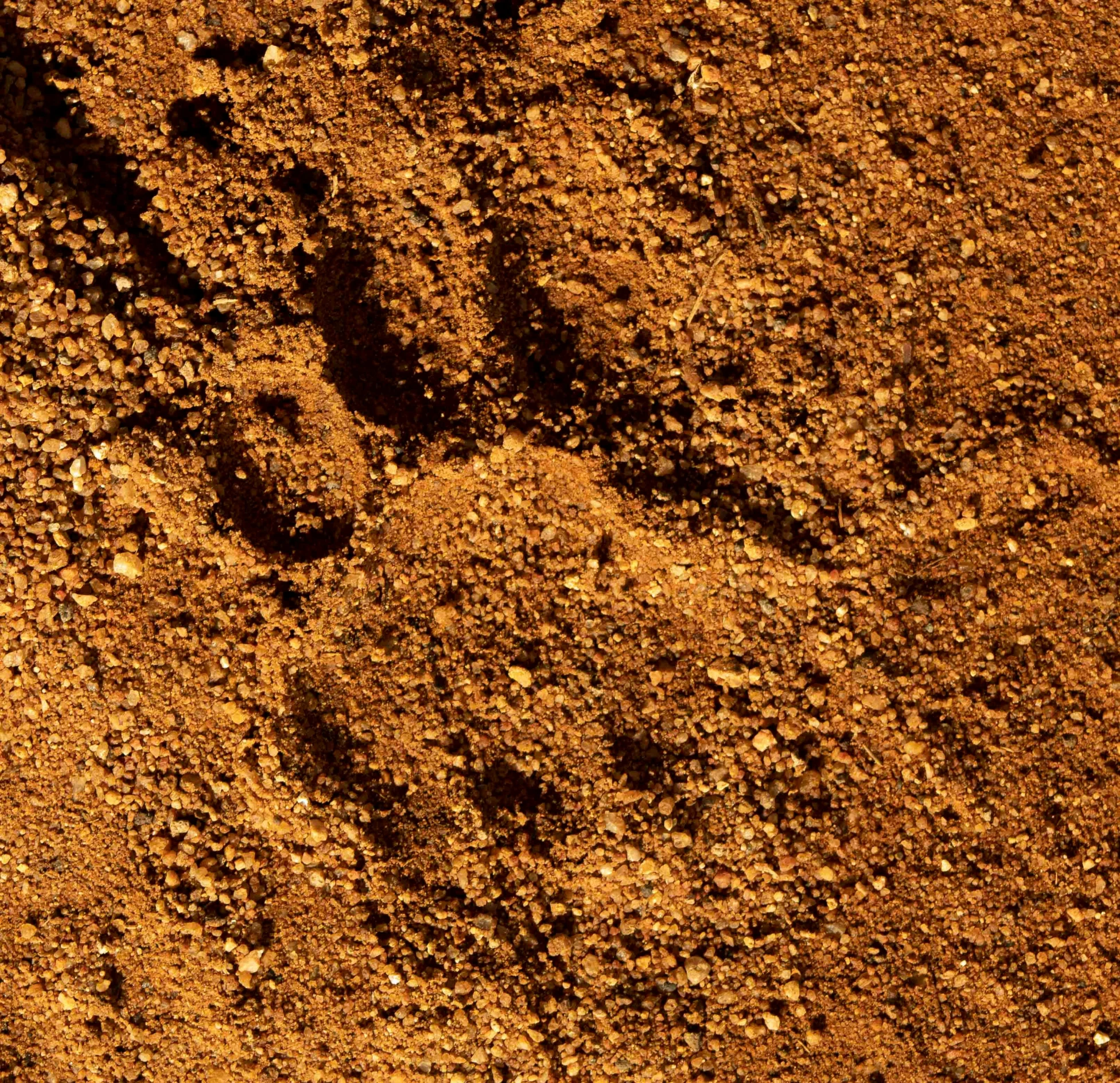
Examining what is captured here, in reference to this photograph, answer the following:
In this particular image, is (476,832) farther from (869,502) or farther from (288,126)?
(288,126)

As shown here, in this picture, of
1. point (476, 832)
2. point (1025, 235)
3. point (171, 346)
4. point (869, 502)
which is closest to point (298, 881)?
point (476, 832)

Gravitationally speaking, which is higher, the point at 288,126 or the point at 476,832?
the point at 288,126

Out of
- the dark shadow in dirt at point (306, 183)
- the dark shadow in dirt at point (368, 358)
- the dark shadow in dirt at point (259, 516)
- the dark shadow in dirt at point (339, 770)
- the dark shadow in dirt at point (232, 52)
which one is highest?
the dark shadow in dirt at point (232, 52)

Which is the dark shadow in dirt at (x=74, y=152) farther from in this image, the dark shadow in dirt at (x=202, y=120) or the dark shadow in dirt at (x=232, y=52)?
the dark shadow in dirt at (x=232, y=52)

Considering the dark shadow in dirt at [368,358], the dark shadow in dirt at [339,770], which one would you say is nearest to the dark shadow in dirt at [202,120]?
the dark shadow in dirt at [368,358]

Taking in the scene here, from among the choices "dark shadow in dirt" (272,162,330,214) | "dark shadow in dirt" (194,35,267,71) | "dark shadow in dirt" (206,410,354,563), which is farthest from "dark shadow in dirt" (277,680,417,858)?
"dark shadow in dirt" (194,35,267,71)

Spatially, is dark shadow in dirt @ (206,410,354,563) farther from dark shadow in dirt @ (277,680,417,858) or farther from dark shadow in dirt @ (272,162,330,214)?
dark shadow in dirt @ (272,162,330,214)

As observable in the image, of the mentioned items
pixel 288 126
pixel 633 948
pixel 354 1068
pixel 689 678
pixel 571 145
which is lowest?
pixel 354 1068
